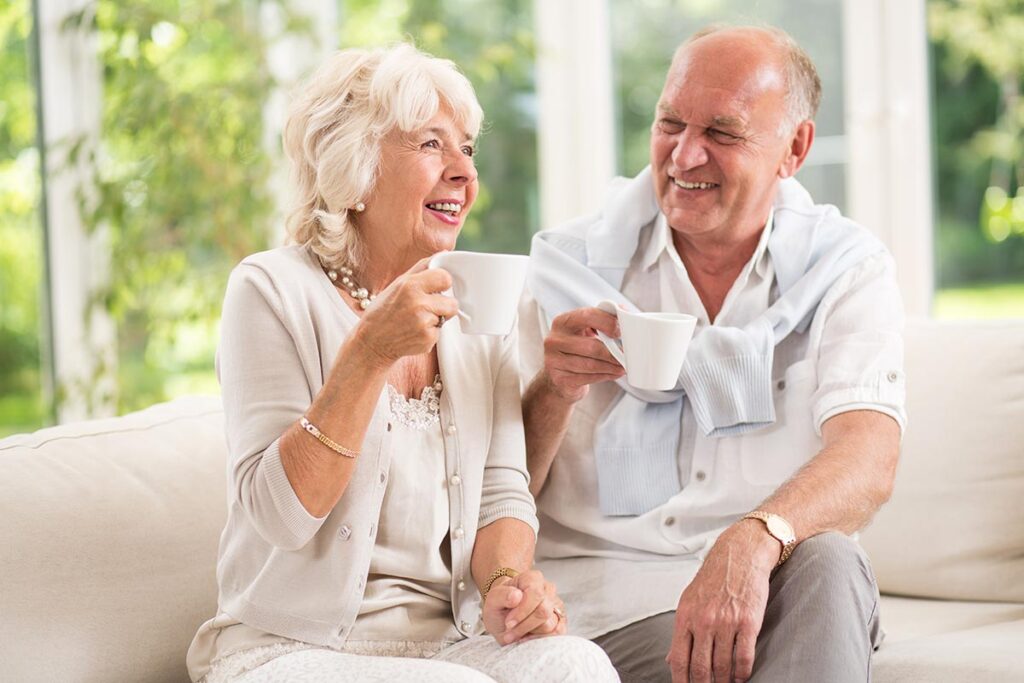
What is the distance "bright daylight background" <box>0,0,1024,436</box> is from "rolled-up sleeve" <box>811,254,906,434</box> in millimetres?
1273

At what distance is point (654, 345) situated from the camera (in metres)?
1.43

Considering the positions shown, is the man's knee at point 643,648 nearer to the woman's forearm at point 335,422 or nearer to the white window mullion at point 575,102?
the woman's forearm at point 335,422

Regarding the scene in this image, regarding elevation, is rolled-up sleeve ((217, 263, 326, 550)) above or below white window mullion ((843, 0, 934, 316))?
below

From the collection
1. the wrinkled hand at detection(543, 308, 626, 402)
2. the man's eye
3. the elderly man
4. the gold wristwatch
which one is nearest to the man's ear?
the elderly man

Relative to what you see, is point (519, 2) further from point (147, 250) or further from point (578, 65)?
point (147, 250)

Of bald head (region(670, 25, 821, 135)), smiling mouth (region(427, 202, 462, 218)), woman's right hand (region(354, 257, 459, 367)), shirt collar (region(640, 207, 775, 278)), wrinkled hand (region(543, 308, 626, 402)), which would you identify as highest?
bald head (region(670, 25, 821, 135))

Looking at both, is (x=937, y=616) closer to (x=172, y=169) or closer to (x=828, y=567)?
(x=828, y=567)

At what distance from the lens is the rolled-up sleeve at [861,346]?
5.78 ft

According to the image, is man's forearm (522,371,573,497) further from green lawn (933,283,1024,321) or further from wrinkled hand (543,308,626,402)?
green lawn (933,283,1024,321)

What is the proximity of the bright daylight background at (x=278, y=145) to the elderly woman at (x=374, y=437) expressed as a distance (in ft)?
5.91

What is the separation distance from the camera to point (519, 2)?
3648mm

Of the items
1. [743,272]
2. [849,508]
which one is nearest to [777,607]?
[849,508]

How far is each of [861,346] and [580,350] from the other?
1.60 ft

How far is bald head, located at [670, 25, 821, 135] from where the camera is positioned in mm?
1917
